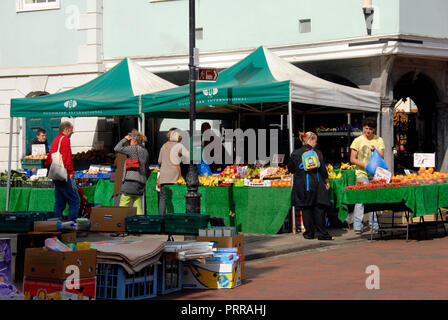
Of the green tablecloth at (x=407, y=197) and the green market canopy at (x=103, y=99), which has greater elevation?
the green market canopy at (x=103, y=99)

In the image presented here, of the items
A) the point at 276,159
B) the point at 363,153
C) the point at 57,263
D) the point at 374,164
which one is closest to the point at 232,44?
the point at 276,159

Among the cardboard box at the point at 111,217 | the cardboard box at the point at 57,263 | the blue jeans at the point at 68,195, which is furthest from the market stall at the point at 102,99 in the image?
Answer: the cardboard box at the point at 57,263

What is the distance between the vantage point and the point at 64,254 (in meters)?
8.05

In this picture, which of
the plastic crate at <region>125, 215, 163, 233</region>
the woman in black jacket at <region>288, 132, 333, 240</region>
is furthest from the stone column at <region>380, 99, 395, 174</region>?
the plastic crate at <region>125, 215, 163, 233</region>

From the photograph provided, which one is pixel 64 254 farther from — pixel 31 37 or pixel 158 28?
pixel 31 37

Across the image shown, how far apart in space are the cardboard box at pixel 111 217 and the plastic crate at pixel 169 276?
1827 mm

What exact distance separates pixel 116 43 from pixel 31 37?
2541 millimetres

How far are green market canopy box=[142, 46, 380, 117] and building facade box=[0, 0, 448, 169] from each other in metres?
2.55

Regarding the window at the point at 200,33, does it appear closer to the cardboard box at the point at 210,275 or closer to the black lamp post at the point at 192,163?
the black lamp post at the point at 192,163

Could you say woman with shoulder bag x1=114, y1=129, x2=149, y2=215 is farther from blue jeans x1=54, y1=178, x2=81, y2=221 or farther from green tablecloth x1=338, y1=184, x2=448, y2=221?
green tablecloth x1=338, y1=184, x2=448, y2=221

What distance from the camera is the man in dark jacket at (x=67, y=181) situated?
575 inches

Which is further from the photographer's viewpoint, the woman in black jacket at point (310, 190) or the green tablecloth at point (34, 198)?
the green tablecloth at point (34, 198)

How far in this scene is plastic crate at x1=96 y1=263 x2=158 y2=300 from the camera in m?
8.57
